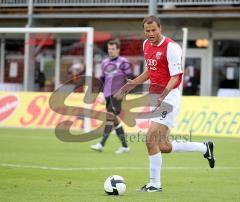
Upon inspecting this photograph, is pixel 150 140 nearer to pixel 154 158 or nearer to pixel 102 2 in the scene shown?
pixel 154 158

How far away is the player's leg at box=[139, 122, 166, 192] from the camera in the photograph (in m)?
10.4

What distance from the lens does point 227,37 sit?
30078mm

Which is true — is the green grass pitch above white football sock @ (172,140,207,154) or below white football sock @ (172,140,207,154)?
below

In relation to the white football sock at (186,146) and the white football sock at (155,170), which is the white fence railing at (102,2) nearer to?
the white football sock at (186,146)

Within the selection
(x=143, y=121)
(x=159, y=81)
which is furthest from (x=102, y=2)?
(x=159, y=81)

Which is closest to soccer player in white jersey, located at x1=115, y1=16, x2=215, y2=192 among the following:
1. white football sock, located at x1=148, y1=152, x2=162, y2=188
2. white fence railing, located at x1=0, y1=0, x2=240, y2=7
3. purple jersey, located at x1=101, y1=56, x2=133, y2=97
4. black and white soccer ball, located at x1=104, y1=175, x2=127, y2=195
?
white football sock, located at x1=148, y1=152, x2=162, y2=188

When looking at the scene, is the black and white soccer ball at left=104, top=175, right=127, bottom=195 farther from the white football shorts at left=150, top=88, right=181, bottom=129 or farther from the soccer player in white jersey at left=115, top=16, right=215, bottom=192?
the white football shorts at left=150, top=88, right=181, bottom=129

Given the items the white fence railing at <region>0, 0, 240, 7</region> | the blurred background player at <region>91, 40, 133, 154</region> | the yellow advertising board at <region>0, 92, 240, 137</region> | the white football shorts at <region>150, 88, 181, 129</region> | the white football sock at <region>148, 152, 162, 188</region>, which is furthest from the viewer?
the white fence railing at <region>0, 0, 240, 7</region>

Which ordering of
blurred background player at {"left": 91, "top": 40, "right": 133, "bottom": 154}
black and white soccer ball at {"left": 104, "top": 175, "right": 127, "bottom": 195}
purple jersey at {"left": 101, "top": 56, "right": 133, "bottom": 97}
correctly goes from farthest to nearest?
purple jersey at {"left": 101, "top": 56, "right": 133, "bottom": 97} < blurred background player at {"left": 91, "top": 40, "right": 133, "bottom": 154} < black and white soccer ball at {"left": 104, "top": 175, "right": 127, "bottom": 195}

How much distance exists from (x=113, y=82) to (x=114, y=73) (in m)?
0.21

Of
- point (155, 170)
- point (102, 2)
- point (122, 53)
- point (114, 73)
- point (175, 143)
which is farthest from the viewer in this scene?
point (102, 2)

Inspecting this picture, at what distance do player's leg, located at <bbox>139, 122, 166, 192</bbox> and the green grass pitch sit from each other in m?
0.18

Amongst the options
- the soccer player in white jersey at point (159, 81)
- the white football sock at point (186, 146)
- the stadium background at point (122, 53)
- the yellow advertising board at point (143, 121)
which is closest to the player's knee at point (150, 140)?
the soccer player in white jersey at point (159, 81)

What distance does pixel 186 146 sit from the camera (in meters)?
11.2
